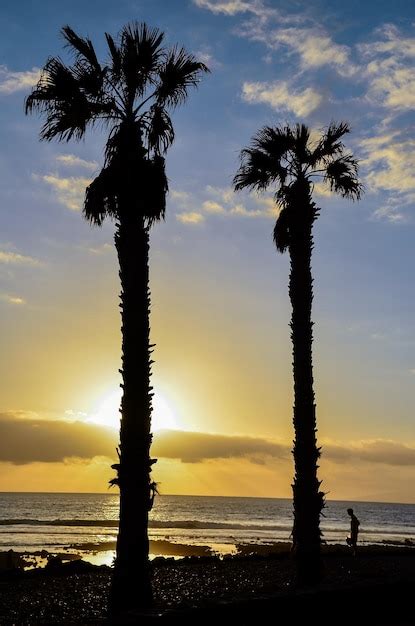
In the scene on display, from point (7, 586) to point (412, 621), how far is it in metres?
12.9

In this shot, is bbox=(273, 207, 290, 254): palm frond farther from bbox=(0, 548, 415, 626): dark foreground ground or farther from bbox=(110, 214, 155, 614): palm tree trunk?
bbox=(0, 548, 415, 626): dark foreground ground

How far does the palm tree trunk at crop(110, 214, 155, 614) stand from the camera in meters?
12.8

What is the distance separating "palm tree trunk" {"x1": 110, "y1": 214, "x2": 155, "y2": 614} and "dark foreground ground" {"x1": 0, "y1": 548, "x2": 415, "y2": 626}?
1.20 meters

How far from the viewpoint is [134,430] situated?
1338 cm

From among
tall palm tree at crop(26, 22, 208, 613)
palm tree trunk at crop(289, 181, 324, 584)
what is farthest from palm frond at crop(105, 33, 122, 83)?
palm tree trunk at crop(289, 181, 324, 584)

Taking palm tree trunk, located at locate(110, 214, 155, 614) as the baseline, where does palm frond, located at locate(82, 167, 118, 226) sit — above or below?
above

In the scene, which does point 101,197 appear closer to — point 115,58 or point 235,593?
point 115,58

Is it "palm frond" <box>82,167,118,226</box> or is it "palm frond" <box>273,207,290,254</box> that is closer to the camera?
"palm frond" <box>82,167,118,226</box>

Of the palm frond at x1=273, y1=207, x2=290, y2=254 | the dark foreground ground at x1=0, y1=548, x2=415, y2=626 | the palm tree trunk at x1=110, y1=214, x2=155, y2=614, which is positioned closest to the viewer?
the dark foreground ground at x1=0, y1=548, x2=415, y2=626

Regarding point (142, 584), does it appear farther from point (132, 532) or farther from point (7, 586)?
point (7, 586)

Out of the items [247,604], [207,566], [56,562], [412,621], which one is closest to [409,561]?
[207,566]

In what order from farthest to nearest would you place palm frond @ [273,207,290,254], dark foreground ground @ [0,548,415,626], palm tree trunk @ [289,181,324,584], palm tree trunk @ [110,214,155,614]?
palm frond @ [273,207,290,254] → palm tree trunk @ [289,181,324,584] → palm tree trunk @ [110,214,155,614] → dark foreground ground @ [0,548,415,626]

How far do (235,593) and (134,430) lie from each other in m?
5.43

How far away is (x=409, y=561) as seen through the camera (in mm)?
24344
